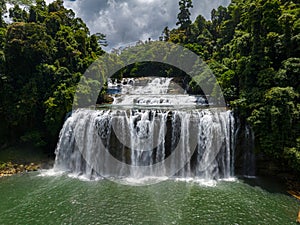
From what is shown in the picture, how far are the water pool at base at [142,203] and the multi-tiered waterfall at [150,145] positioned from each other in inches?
48.7

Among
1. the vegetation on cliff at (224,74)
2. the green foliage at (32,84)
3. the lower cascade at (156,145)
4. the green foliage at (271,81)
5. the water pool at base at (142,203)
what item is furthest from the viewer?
the green foliage at (32,84)

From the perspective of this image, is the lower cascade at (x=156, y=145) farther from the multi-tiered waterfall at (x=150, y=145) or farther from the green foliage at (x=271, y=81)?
the green foliage at (x=271, y=81)

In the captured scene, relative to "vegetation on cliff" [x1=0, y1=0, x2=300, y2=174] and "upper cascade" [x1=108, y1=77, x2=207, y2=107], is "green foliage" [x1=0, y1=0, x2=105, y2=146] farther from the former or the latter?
"upper cascade" [x1=108, y1=77, x2=207, y2=107]

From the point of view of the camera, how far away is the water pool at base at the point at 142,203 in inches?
280

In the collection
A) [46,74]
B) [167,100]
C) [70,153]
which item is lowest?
[70,153]

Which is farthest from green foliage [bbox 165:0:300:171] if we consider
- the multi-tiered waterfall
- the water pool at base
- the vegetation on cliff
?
the water pool at base

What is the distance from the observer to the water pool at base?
280 inches

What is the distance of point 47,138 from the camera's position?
45.9 ft

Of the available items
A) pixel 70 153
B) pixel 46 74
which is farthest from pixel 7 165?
pixel 46 74

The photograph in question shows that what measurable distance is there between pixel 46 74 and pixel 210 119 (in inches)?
465

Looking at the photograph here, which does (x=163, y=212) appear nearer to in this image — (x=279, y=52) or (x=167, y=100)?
(x=279, y=52)

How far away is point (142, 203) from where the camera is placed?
809cm

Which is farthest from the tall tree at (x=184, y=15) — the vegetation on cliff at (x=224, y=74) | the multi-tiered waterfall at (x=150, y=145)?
the multi-tiered waterfall at (x=150, y=145)

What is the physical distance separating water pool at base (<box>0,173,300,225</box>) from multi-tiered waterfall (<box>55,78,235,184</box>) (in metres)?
1.24
